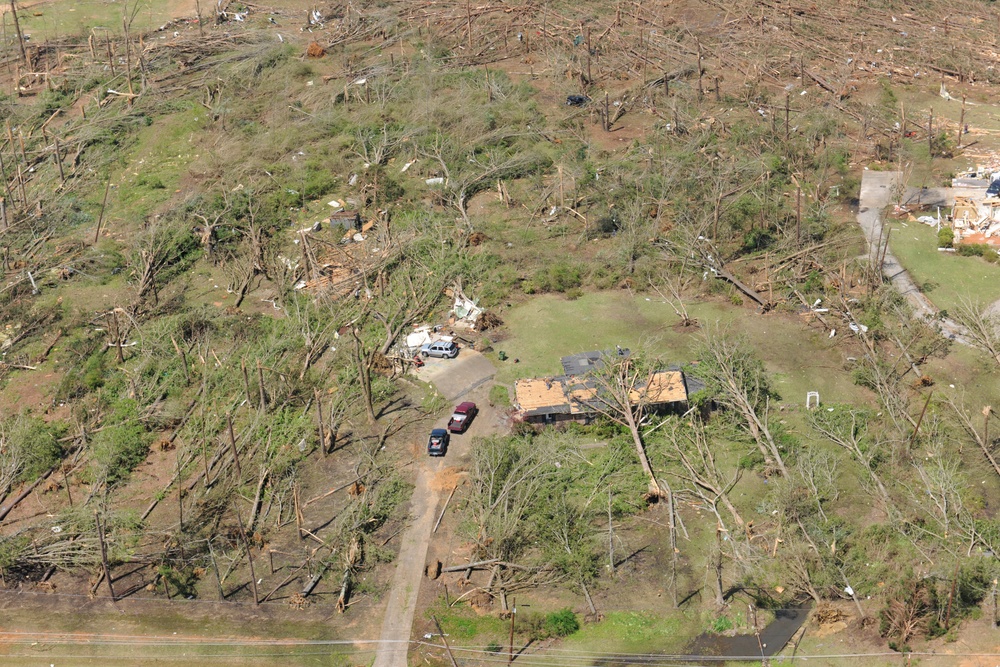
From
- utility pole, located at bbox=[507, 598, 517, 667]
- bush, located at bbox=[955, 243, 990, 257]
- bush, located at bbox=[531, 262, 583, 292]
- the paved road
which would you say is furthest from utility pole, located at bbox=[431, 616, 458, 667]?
bush, located at bbox=[955, 243, 990, 257]

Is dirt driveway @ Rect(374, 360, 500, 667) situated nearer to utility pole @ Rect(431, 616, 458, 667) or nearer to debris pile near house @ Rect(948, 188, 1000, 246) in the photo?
utility pole @ Rect(431, 616, 458, 667)

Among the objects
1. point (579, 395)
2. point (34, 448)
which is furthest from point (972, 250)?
point (34, 448)

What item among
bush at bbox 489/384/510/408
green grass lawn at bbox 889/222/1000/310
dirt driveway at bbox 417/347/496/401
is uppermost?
bush at bbox 489/384/510/408

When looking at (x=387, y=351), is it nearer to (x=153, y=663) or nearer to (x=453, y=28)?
(x=153, y=663)

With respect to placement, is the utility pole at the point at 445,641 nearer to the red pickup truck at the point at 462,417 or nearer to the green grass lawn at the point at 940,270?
the red pickup truck at the point at 462,417

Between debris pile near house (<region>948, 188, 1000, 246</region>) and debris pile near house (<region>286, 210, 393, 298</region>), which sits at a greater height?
debris pile near house (<region>286, 210, 393, 298</region>)

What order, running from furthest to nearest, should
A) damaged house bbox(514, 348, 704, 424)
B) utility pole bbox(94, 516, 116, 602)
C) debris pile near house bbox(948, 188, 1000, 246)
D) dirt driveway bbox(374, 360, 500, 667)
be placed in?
debris pile near house bbox(948, 188, 1000, 246) < damaged house bbox(514, 348, 704, 424) < utility pole bbox(94, 516, 116, 602) < dirt driveway bbox(374, 360, 500, 667)
